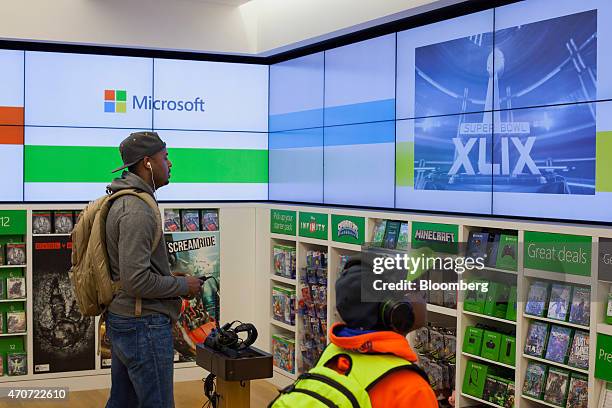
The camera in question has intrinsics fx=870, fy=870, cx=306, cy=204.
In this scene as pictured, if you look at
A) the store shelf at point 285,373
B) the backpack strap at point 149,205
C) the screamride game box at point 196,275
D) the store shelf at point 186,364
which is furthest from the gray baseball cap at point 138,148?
the store shelf at point 186,364

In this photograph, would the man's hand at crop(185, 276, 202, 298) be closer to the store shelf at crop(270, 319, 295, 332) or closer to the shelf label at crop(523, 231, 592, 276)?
the shelf label at crop(523, 231, 592, 276)

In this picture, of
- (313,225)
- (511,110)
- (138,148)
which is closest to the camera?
(138,148)

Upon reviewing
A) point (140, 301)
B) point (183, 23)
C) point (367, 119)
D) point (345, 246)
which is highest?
point (183, 23)

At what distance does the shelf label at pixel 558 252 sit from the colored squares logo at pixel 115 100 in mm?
4527

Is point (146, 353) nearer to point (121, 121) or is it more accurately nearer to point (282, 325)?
point (282, 325)

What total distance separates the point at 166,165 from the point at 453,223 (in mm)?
2009

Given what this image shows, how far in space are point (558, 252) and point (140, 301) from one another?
228cm

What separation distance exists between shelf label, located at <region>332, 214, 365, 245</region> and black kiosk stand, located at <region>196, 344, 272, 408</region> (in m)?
1.42

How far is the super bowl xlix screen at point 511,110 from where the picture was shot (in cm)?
519

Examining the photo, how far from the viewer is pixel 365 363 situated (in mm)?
2168

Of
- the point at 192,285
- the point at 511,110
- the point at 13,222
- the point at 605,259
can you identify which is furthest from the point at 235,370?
the point at 13,222

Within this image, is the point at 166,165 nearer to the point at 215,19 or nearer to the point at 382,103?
the point at 382,103

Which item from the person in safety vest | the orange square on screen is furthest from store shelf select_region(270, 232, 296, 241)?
the person in safety vest

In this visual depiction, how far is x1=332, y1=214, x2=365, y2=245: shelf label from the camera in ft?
21.9
